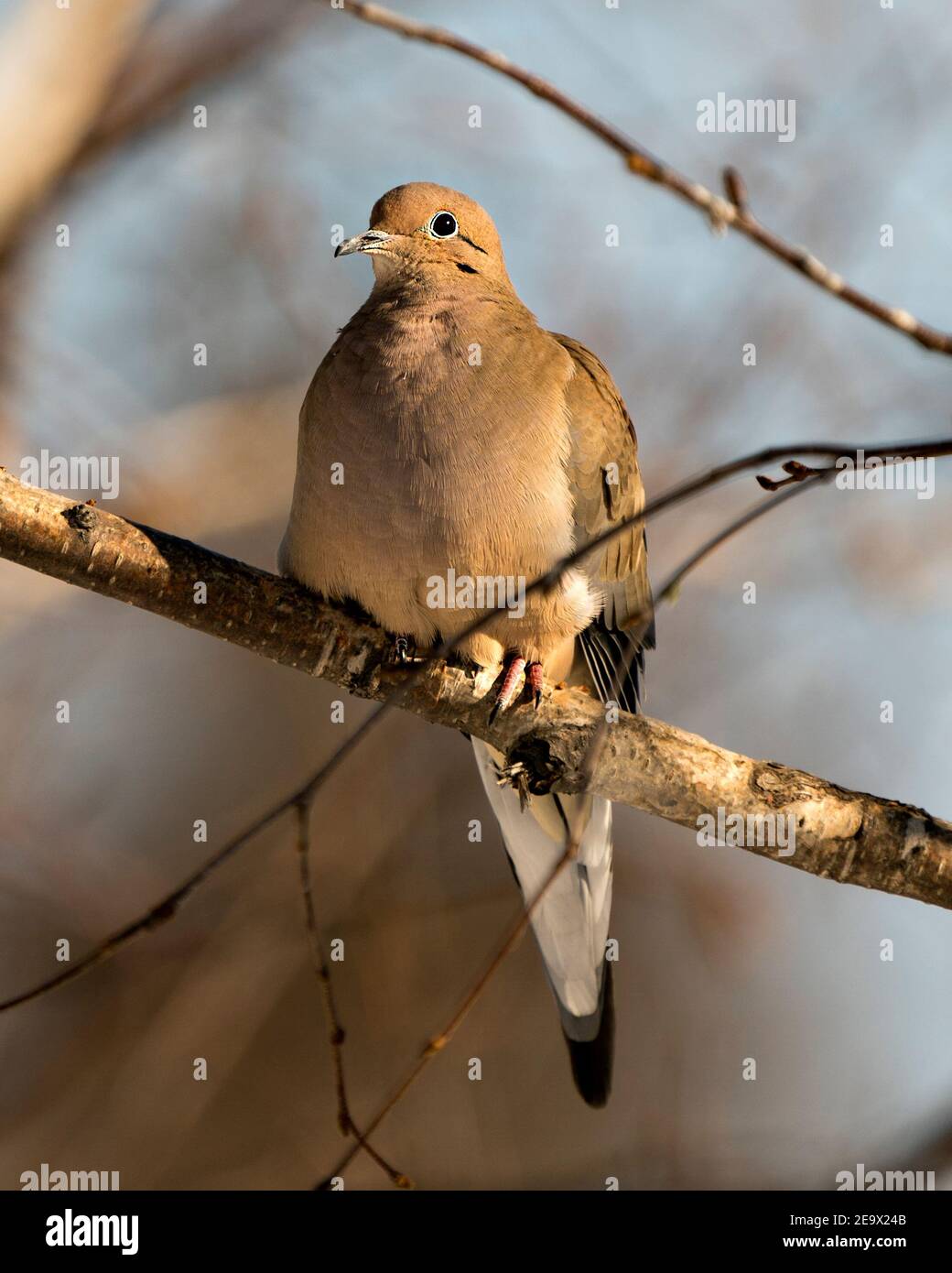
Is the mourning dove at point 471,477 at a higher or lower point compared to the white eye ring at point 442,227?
lower

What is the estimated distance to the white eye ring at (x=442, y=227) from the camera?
423 cm

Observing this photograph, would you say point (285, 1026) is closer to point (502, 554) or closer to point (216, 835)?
point (216, 835)

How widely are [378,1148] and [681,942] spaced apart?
1954mm

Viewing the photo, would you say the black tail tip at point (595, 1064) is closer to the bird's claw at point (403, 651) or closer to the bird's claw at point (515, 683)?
the bird's claw at point (515, 683)

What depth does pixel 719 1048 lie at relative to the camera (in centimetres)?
661

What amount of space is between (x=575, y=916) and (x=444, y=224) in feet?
8.21

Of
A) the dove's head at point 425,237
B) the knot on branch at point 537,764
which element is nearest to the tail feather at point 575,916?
the knot on branch at point 537,764

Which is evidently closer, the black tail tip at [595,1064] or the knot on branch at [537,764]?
the knot on branch at [537,764]

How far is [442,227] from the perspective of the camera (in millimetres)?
4258

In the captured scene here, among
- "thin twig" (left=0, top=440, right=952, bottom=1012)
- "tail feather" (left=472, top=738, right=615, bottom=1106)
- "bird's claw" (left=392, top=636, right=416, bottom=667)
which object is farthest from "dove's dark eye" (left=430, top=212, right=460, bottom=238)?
"thin twig" (left=0, top=440, right=952, bottom=1012)

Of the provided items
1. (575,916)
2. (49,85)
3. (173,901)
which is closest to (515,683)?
(575,916)

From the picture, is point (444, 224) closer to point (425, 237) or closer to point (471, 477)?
point (425, 237)

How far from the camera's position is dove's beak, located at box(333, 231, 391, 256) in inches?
164

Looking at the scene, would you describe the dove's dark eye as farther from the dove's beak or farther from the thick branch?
the thick branch
